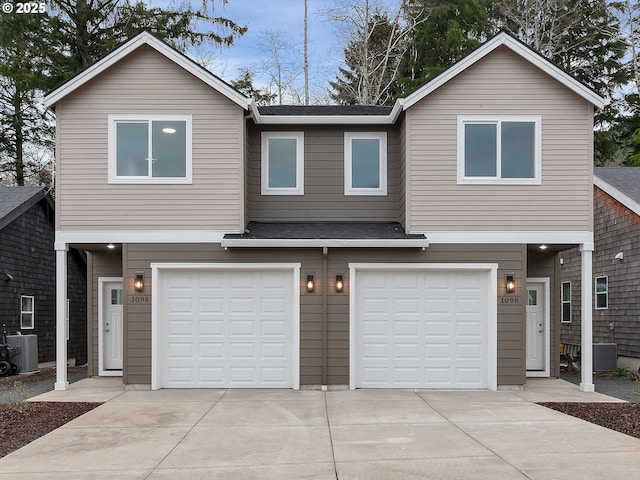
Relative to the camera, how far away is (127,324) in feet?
36.3

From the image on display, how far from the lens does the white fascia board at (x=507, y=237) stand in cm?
1120

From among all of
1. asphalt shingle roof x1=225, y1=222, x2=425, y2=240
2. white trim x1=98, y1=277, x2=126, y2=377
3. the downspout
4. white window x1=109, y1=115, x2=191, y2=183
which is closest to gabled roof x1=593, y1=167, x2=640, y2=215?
asphalt shingle roof x1=225, y1=222, x2=425, y2=240

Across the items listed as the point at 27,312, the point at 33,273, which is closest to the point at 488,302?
the point at 27,312

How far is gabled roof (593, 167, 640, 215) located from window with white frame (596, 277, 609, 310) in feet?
7.02

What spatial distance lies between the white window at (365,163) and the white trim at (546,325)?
394cm

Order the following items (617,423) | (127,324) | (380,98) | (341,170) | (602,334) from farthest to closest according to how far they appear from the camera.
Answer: (380,98)
(602,334)
(341,170)
(127,324)
(617,423)

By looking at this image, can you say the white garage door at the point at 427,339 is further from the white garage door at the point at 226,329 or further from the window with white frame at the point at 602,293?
the window with white frame at the point at 602,293

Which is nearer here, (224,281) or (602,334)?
(224,281)

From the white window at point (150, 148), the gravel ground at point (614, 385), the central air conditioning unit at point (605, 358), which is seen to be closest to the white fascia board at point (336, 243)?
the white window at point (150, 148)

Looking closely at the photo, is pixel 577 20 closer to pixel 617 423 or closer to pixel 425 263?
pixel 425 263

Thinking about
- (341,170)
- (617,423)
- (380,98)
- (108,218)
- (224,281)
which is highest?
(380,98)

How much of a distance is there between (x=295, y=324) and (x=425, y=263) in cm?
271

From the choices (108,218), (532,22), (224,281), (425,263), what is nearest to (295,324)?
(224,281)

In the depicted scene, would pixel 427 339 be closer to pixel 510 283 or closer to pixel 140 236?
pixel 510 283
